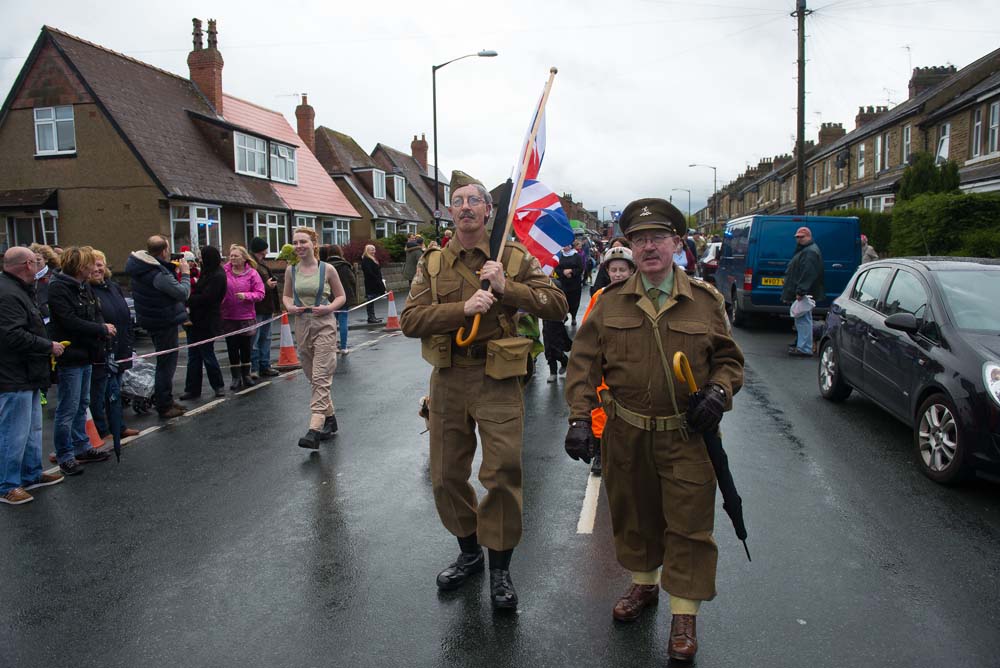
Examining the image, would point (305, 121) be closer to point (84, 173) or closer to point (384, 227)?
point (384, 227)

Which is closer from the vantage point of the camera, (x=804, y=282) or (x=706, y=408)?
(x=706, y=408)

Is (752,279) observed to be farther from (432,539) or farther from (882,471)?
(432,539)

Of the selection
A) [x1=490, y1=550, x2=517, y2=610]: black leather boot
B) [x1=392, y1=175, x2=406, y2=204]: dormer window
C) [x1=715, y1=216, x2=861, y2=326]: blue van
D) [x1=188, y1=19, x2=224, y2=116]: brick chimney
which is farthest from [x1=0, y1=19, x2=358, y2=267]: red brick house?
[x1=490, y1=550, x2=517, y2=610]: black leather boot

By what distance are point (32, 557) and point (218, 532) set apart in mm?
1054

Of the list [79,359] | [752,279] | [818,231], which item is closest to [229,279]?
[79,359]

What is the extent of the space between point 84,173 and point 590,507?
2584cm

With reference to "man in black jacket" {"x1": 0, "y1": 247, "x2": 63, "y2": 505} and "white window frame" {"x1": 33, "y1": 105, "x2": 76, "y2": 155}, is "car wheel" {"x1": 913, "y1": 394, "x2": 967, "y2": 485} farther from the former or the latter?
"white window frame" {"x1": 33, "y1": 105, "x2": 76, "y2": 155}

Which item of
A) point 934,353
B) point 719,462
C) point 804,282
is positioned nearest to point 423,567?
point 719,462

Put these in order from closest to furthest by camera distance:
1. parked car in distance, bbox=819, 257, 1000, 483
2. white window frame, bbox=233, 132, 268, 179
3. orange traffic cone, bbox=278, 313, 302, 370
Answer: parked car in distance, bbox=819, 257, 1000, 483
orange traffic cone, bbox=278, 313, 302, 370
white window frame, bbox=233, 132, 268, 179

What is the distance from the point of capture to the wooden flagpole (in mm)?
3611

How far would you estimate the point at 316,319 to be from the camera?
7.00 m

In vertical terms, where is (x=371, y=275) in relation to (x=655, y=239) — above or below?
below

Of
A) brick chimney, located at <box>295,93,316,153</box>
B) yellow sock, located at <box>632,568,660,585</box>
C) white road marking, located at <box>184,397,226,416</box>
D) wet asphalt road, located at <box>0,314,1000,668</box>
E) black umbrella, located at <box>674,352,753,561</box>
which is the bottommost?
wet asphalt road, located at <box>0,314,1000,668</box>

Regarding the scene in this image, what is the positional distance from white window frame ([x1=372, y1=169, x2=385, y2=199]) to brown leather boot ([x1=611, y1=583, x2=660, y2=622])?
45097mm
